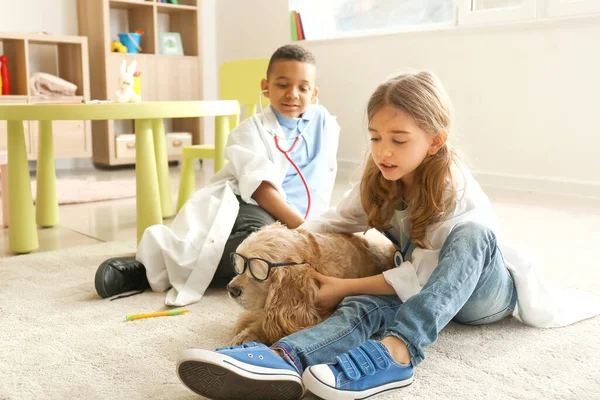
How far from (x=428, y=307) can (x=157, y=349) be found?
0.54 m

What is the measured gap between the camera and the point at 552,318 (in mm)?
1319

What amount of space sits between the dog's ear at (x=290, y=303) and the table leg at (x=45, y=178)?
1.61 metres

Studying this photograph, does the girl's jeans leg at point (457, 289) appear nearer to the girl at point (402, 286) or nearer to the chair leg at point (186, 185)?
the girl at point (402, 286)

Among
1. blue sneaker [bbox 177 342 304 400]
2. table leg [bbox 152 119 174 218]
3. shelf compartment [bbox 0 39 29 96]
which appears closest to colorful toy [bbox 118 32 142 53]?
shelf compartment [bbox 0 39 29 96]

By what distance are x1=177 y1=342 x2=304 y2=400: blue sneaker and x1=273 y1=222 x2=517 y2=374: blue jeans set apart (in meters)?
0.06

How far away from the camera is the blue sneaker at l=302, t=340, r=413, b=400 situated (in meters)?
0.97

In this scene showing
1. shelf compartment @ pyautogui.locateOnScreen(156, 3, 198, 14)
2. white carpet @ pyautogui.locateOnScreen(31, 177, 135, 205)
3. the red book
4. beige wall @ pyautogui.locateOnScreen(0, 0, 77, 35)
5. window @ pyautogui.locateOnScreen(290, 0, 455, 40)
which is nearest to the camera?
white carpet @ pyautogui.locateOnScreen(31, 177, 135, 205)

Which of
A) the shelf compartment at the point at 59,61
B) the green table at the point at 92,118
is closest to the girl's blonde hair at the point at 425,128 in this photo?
the green table at the point at 92,118

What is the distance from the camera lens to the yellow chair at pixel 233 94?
262 centimetres

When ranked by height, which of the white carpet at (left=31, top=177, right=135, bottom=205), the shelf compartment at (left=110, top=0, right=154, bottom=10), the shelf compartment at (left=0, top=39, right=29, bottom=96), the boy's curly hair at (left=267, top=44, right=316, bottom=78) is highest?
the shelf compartment at (left=110, top=0, right=154, bottom=10)

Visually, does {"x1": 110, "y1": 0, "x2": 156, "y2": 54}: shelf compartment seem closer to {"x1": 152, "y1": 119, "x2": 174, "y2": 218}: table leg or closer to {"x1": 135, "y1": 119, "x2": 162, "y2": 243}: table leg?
{"x1": 152, "y1": 119, "x2": 174, "y2": 218}: table leg

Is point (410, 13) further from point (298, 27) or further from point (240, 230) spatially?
point (240, 230)

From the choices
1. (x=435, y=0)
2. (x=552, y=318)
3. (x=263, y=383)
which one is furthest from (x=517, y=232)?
(x=435, y=0)

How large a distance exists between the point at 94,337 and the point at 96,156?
3358 mm
